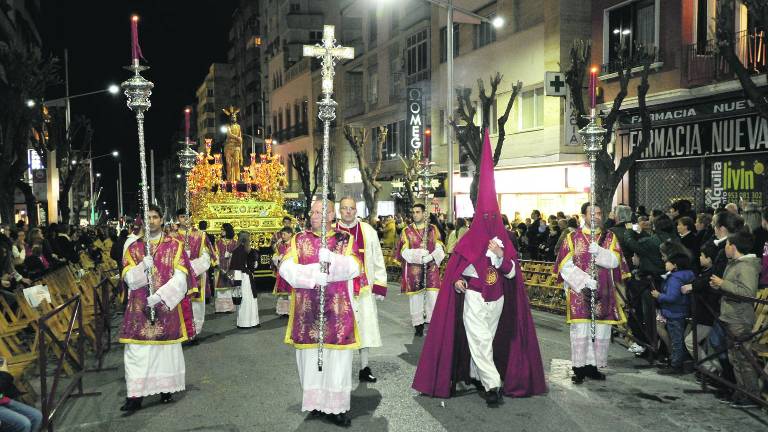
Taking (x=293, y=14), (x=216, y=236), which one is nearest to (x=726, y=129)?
(x=216, y=236)

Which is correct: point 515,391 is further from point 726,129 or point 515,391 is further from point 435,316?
point 726,129

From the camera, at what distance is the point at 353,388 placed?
7.55 metres

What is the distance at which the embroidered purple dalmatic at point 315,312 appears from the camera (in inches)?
249

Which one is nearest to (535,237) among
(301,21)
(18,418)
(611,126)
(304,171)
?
(611,126)

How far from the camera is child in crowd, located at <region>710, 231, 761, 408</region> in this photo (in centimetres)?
667

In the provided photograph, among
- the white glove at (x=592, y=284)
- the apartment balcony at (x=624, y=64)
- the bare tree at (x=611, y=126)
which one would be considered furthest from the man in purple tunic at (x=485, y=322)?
the apartment balcony at (x=624, y=64)

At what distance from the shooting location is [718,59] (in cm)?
1655

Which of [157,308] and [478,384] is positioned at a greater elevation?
[157,308]

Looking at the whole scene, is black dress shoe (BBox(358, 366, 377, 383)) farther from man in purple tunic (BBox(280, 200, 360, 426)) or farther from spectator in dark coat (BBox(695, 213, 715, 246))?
spectator in dark coat (BBox(695, 213, 715, 246))

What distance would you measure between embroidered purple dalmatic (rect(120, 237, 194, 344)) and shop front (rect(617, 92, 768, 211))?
12.9m

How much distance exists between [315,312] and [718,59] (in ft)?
46.1

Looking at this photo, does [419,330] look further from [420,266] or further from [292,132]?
[292,132]

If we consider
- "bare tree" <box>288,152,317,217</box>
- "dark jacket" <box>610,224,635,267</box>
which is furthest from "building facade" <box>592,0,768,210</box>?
"bare tree" <box>288,152,317,217</box>

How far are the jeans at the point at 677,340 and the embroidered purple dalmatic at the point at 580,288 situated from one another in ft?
2.11
